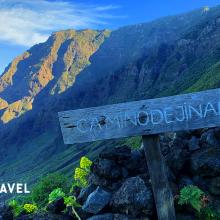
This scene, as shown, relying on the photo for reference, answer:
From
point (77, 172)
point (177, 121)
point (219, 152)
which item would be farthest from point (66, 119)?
point (77, 172)

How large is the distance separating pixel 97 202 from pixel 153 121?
13.5ft

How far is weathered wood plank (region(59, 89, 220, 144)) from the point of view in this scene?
11.3 metres

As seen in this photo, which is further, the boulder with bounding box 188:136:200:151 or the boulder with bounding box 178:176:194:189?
the boulder with bounding box 188:136:200:151

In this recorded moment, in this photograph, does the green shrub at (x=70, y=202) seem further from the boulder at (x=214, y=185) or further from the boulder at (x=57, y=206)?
the boulder at (x=214, y=185)

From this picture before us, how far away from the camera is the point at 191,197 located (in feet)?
43.1

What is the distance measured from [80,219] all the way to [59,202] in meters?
1.76

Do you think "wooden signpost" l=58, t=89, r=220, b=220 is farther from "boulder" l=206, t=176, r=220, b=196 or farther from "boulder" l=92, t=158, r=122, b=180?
"boulder" l=92, t=158, r=122, b=180

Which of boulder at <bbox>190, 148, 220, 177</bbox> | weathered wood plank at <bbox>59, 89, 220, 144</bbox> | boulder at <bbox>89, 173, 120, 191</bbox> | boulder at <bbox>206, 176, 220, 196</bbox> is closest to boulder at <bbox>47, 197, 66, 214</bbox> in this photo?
boulder at <bbox>89, 173, 120, 191</bbox>

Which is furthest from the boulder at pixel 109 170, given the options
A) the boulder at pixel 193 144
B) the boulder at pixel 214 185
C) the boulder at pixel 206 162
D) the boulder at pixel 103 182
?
the boulder at pixel 214 185

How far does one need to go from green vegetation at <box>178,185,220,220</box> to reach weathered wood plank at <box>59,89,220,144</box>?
9.01ft

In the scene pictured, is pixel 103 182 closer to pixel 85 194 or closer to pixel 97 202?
pixel 85 194

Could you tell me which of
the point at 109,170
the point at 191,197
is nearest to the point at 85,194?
the point at 109,170

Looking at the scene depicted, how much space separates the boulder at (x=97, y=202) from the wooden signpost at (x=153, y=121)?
272 cm

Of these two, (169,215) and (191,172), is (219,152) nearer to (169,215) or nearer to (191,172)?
(191,172)
